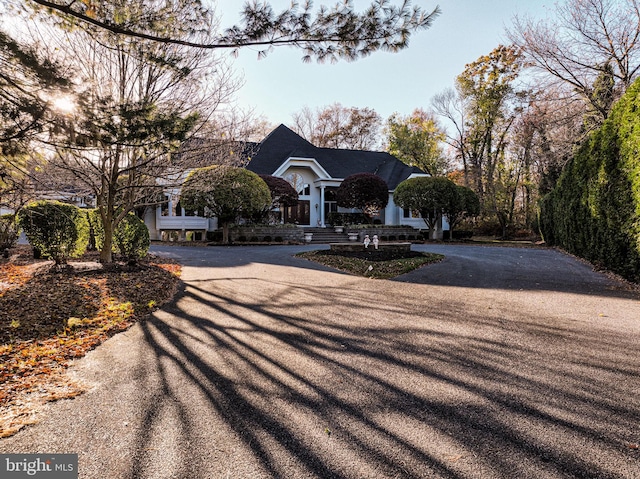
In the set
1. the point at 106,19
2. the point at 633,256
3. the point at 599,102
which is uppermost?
the point at 599,102

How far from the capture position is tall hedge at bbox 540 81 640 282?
23.2ft

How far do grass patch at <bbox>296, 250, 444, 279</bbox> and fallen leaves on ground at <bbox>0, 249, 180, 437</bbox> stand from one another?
428 cm

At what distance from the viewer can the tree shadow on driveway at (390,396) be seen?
1.96 metres

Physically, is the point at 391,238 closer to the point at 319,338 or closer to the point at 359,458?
the point at 319,338

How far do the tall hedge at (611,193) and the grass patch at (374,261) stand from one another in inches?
164

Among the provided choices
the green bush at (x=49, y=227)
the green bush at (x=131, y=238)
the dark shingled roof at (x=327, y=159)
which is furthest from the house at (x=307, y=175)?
the green bush at (x=49, y=227)

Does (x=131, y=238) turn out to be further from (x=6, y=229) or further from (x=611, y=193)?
(x=611, y=193)

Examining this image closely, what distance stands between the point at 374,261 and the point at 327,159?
18423mm

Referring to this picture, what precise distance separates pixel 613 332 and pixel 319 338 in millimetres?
3370

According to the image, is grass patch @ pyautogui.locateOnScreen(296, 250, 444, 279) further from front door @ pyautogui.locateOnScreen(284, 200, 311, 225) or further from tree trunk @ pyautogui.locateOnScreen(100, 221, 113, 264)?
front door @ pyautogui.locateOnScreen(284, 200, 311, 225)

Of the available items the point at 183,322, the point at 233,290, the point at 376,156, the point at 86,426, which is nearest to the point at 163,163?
the point at 233,290

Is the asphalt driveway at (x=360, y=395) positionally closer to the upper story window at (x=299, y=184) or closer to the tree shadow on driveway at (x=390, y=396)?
the tree shadow on driveway at (x=390, y=396)

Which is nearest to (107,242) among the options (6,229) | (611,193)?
(6,229)

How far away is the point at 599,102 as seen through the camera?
13.0 metres
